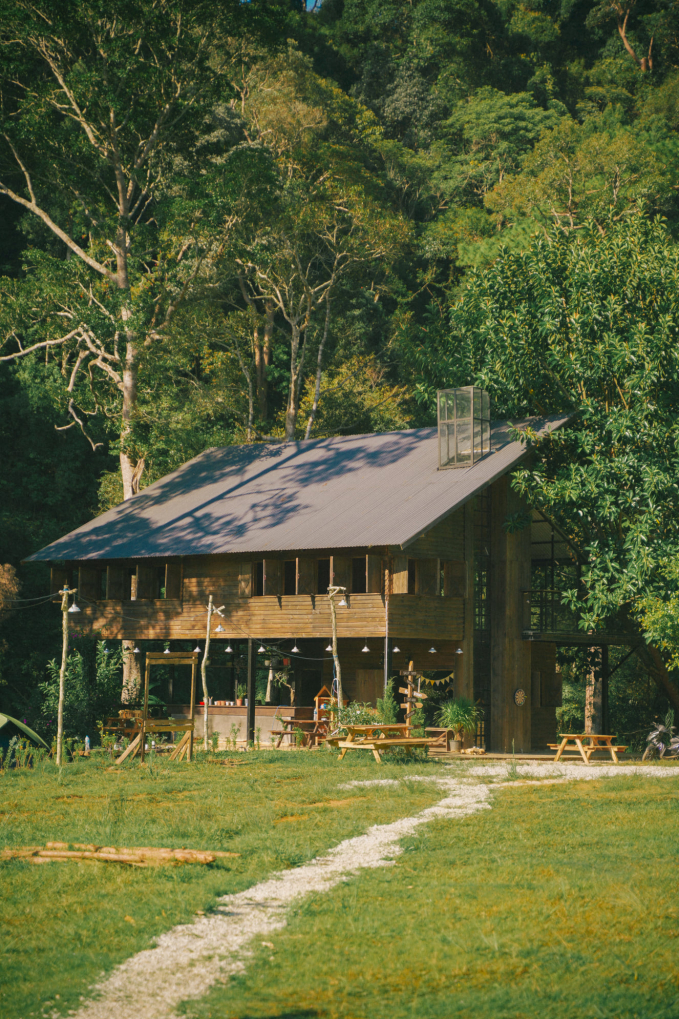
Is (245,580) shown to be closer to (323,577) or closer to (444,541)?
(323,577)

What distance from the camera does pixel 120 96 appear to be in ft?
120

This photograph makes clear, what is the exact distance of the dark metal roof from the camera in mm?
27453

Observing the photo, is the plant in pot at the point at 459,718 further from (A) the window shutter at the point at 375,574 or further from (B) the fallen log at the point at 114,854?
(B) the fallen log at the point at 114,854

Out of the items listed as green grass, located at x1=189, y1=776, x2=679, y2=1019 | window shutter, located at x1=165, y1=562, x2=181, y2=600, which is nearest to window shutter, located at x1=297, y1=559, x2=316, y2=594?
window shutter, located at x1=165, y1=562, x2=181, y2=600

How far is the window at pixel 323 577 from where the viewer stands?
98.1 ft

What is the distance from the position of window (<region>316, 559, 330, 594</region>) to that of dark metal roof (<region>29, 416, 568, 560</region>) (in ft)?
6.05

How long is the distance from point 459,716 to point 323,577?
594 centimetres

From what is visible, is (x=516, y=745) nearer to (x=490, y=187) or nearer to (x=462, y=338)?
(x=462, y=338)

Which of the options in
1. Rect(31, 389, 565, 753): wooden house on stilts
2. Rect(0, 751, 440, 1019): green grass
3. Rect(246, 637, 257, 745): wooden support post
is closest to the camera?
Rect(0, 751, 440, 1019): green grass

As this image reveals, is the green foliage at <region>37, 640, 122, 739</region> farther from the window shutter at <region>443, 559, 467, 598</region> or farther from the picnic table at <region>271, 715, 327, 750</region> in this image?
the window shutter at <region>443, 559, 467, 598</region>

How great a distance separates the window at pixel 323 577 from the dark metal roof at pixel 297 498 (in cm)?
184

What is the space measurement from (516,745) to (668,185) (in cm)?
2810

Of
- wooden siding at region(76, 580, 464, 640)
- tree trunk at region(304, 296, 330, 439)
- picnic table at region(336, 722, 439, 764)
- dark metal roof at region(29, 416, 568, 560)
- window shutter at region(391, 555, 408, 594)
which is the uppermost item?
tree trunk at region(304, 296, 330, 439)

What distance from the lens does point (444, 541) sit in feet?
94.0
